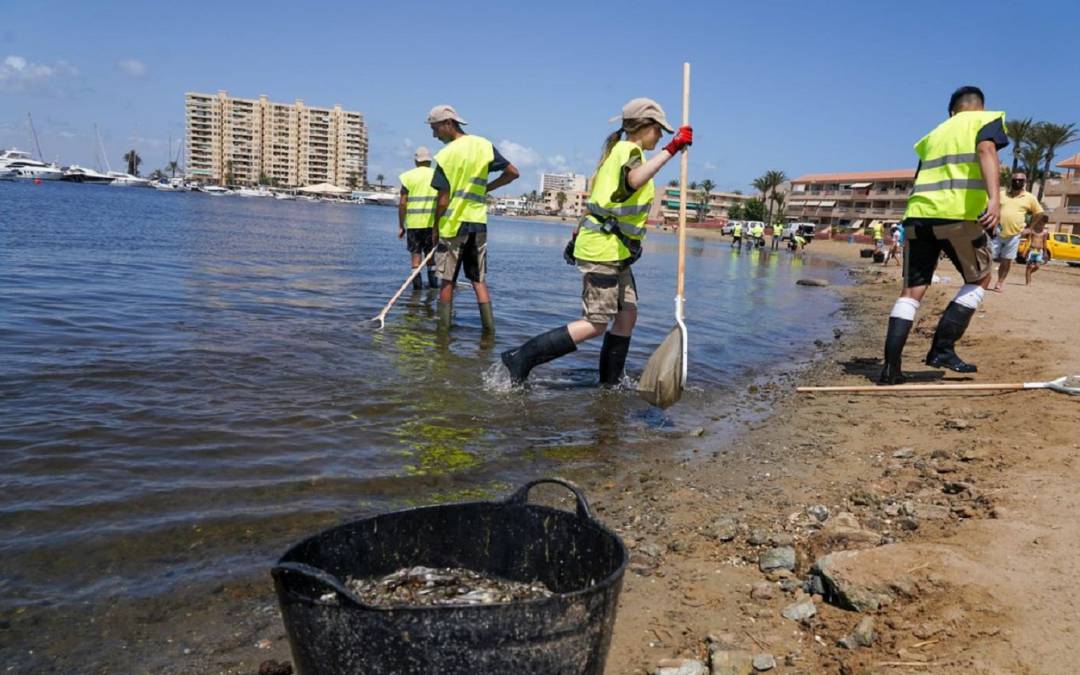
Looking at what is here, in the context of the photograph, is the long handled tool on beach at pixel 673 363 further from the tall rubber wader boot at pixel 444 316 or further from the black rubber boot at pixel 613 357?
the tall rubber wader boot at pixel 444 316

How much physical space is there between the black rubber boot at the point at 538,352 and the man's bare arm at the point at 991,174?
10.6 feet

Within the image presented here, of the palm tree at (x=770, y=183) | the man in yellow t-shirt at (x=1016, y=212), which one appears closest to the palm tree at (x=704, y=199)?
the palm tree at (x=770, y=183)

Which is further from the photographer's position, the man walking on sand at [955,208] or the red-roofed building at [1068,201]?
the red-roofed building at [1068,201]

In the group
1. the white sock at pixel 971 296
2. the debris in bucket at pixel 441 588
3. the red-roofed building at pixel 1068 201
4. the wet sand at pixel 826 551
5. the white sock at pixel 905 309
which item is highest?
the red-roofed building at pixel 1068 201

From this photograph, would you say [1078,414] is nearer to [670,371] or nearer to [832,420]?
[832,420]

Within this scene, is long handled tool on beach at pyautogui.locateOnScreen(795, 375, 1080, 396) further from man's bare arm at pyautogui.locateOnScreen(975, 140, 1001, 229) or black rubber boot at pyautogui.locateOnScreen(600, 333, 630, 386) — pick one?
black rubber boot at pyautogui.locateOnScreen(600, 333, 630, 386)

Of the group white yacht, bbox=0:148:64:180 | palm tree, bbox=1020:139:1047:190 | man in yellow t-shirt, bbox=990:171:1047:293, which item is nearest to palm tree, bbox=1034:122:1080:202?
palm tree, bbox=1020:139:1047:190

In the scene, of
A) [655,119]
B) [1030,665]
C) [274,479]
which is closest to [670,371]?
[655,119]

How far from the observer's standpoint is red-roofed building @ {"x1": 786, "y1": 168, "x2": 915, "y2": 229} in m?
89.8

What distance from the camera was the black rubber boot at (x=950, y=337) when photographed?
20.1 ft

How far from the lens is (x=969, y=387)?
16.9 feet

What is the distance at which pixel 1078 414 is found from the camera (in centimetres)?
449

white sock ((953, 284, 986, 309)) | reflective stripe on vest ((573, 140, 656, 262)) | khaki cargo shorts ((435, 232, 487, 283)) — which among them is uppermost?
reflective stripe on vest ((573, 140, 656, 262))

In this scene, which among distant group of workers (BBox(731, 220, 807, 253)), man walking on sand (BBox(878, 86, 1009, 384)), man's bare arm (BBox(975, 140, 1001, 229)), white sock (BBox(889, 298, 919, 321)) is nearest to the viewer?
man's bare arm (BBox(975, 140, 1001, 229))
